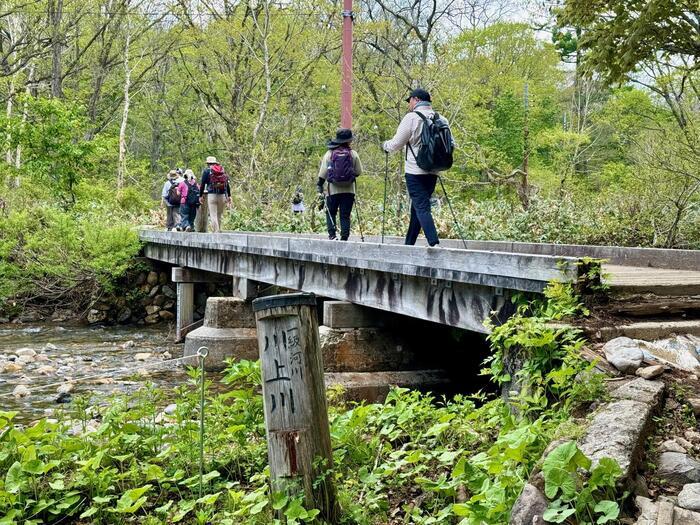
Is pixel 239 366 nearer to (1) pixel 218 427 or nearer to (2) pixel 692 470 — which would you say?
(1) pixel 218 427

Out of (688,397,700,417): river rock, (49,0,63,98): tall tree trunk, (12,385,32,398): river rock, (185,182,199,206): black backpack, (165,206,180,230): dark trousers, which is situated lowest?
(12,385,32,398): river rock

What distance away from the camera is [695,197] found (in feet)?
48.4

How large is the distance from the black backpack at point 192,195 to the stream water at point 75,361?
11.1ft

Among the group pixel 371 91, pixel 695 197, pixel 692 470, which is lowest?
pixel 692 470

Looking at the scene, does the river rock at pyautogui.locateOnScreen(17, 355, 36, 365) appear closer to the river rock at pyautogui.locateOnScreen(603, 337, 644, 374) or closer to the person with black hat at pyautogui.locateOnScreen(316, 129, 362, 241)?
the person with black hat at pyautogui.locateOnScreen(316, 129, 362, 241)

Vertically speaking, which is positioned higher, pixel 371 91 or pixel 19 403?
pixel 371 91

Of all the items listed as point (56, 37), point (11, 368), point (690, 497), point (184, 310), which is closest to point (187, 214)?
point (184, 310)

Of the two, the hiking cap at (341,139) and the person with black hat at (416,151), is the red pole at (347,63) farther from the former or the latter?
the person with black hat at (416,151)

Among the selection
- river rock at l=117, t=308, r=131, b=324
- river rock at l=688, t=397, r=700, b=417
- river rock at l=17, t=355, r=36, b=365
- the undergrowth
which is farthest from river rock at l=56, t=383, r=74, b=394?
river rock at l=117, t=308, r=131, b=324

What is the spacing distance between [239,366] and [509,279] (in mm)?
2380

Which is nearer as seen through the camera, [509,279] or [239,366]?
[239,366]

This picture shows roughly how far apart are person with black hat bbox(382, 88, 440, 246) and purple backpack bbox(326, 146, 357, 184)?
245cm

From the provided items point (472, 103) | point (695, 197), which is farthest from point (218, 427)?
point (472, 103)

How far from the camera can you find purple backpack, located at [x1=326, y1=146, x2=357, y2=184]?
10667 mm
